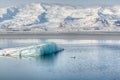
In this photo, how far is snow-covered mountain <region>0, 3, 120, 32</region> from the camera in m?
146

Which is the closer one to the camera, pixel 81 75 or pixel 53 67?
pixel 81 75

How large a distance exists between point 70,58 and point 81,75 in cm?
861

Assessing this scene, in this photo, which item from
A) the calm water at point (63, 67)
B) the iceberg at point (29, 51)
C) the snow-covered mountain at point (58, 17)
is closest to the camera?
the calm water at point (63, 67)

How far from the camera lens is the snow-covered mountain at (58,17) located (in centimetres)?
14562

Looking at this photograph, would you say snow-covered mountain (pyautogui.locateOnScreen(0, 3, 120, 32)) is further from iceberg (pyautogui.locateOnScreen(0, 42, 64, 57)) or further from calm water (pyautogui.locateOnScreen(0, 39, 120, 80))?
calm water (pyautogui.locateOnScreen(0, 39, 120, 80))

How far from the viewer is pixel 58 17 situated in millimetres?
171625

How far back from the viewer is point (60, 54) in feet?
113

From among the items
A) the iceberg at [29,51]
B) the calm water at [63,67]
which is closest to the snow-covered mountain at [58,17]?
the iceberg at [29,51]

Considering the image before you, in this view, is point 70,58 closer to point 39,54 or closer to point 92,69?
point 39,54

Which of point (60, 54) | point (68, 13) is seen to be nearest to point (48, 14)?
point (68, 13)

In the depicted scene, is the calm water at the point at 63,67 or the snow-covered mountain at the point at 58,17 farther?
the snow-covered mountain at the point at 58,17

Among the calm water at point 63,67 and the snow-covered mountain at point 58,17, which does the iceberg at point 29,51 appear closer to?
the calm water at point 63,67

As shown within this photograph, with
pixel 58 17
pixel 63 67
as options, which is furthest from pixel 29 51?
pixel 58 17

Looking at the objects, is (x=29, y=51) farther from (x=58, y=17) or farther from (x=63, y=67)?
(x=58, y=17)
